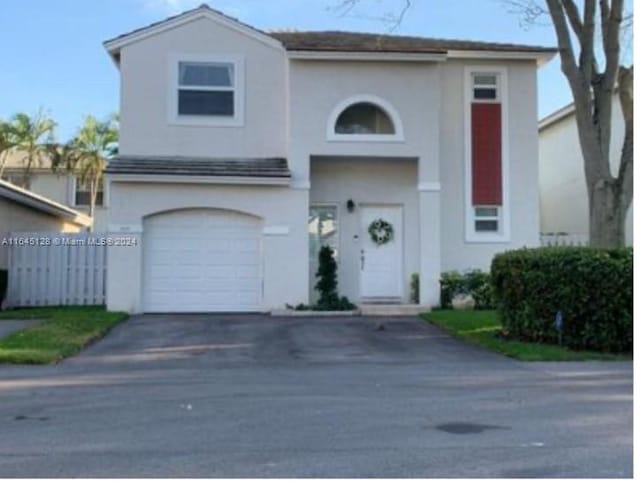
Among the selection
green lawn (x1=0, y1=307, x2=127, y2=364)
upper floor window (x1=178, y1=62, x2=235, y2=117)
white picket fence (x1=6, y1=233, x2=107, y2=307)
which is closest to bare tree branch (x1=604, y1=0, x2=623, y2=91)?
upper floor window (x1=178, y1=62, x2=235, y2=117)

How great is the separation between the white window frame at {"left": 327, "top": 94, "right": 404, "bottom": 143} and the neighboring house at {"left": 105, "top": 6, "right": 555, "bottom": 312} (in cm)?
4

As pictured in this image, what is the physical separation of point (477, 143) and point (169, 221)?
8.21 metres

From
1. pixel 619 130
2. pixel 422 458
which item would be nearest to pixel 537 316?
pixel 422 458

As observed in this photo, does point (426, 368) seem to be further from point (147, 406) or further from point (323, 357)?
point (147, 406)

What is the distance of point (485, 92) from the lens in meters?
19.1

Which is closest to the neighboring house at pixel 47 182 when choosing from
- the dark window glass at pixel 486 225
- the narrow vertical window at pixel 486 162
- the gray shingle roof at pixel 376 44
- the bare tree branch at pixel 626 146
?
the gray shingle roof at pixel 376 44

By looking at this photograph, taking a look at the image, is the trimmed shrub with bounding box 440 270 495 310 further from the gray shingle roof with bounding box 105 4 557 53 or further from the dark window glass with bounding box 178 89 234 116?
the dark window glass with bounding box 178 89 234 116

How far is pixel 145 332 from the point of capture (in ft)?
46.0

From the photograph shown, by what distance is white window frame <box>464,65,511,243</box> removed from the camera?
18.7 metres

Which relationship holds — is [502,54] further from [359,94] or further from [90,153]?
[90,153]

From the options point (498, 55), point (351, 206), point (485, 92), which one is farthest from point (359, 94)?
point (498, 55)

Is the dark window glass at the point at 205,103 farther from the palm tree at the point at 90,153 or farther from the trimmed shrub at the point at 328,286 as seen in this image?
the palm tree at the point at 90,153

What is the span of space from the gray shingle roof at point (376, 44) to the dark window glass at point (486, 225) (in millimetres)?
4466

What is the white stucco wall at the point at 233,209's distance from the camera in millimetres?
17016
